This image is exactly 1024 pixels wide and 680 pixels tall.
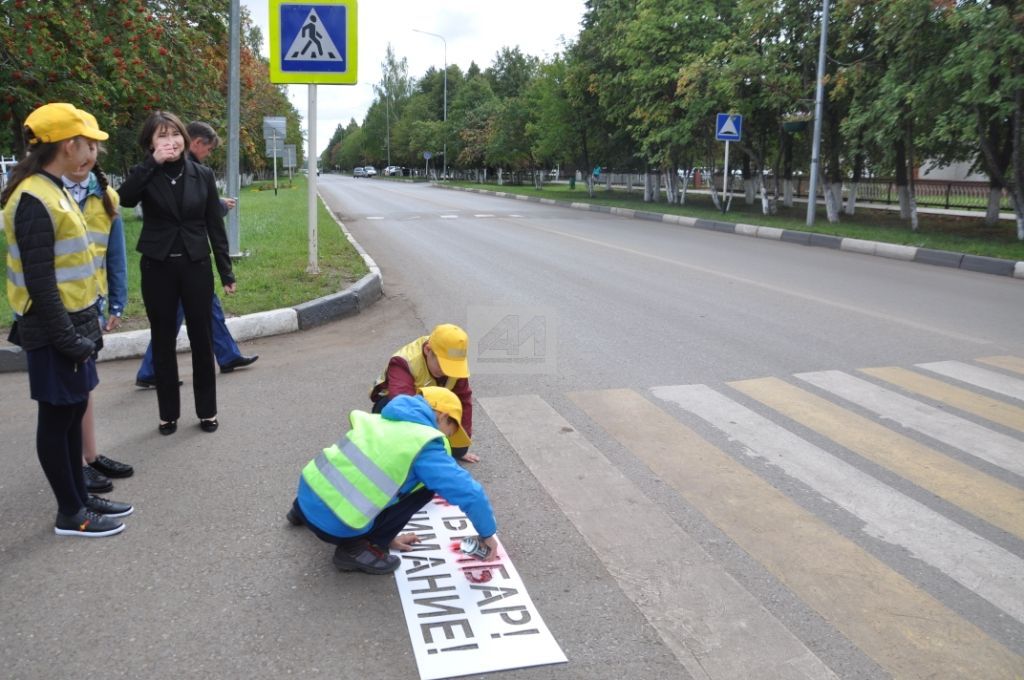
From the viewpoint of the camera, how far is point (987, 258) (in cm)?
1348

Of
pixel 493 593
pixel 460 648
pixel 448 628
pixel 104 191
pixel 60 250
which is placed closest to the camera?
pixel 460 648

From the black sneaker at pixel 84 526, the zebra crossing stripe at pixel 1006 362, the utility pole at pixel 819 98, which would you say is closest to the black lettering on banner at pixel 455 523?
the black sneaker at pixel 84 526

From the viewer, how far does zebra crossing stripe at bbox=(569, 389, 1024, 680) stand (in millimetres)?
2797

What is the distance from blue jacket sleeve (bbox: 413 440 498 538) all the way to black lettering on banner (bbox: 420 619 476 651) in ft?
1.05

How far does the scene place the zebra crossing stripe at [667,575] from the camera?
2764 millimetres

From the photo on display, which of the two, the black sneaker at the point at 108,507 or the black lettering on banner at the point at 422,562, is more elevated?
the black sneaker at the point at 108,507

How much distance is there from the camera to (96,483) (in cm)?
410

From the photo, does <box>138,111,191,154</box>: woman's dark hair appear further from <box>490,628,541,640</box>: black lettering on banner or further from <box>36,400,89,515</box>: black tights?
<box>490,628,541,640</box>: black lettering on banner

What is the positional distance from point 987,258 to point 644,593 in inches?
504

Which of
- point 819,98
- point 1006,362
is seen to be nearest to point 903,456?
point 1006,362

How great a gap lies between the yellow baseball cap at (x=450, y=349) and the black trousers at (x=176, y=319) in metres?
1.70

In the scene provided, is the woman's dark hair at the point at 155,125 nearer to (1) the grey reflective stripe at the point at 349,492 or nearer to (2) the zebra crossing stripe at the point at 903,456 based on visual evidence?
(1) the grey reflective stripe at the point at 349,492

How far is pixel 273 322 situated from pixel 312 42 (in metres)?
3.46

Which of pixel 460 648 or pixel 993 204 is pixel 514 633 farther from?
pixel 993 204
